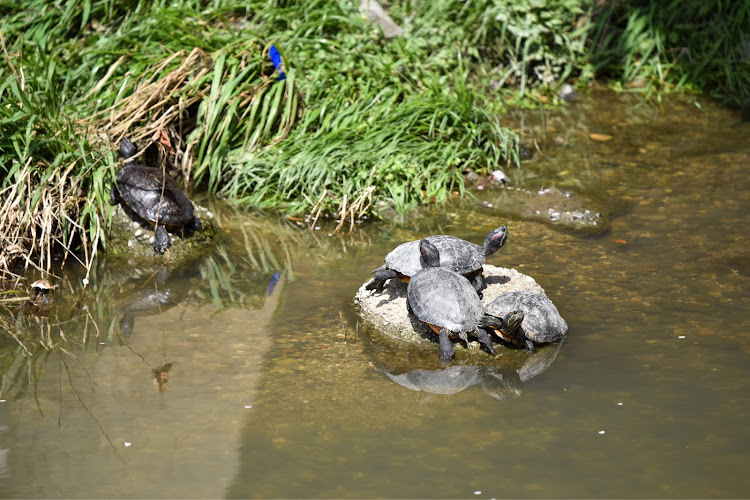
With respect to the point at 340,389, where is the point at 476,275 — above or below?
above

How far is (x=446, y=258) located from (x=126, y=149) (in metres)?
2.88

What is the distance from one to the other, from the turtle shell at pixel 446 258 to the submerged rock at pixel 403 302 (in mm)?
218

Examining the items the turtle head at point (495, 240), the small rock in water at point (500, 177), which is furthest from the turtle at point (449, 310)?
the small rock in water at point (500, 177)

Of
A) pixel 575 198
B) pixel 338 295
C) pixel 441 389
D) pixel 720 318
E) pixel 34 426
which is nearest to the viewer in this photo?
pixel 34 426

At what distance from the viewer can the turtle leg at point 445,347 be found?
3852mm

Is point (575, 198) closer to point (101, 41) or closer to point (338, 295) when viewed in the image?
point (338, 295)

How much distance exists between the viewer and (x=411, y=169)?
609cm

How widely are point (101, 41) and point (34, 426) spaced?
172 inches

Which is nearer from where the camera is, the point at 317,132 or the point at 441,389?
the point at 441,389

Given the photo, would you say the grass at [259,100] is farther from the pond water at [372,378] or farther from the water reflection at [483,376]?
the water reflection at [483,376]

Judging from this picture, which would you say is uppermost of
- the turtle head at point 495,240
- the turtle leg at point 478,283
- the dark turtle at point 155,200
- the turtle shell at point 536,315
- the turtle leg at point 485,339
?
the turtle head at point 495,240

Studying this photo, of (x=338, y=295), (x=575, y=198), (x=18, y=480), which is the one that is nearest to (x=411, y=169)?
(x=575, y=198)

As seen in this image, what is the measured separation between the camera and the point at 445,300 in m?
3.88

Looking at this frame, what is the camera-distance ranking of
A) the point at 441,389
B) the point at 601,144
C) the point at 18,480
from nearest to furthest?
1. the point at 18,480
2. the point at 441,389
3. the point at 601,144
